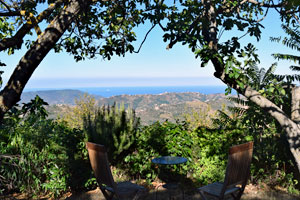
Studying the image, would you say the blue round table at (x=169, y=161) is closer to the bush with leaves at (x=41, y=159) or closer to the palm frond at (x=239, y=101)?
the bush with leaves at (x=41, y=159)

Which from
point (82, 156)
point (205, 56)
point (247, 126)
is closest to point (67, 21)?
point (205, 56)

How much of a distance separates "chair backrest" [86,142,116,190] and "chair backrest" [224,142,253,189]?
1.59 metres

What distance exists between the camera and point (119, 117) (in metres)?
6.41

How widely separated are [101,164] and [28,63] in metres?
1.69

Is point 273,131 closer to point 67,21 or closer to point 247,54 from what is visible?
point 247,54

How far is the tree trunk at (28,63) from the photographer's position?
3346mm

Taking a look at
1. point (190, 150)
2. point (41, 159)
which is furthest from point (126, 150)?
point (41, 159)

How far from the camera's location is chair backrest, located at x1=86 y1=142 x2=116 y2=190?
156 inches

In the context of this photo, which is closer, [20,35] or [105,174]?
[20,35]

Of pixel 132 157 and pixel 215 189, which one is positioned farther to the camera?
pixel 132 157

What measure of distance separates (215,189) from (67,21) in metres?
3.12

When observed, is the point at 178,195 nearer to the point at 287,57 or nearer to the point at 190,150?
the point at 190,150

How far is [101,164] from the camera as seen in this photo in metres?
4.07

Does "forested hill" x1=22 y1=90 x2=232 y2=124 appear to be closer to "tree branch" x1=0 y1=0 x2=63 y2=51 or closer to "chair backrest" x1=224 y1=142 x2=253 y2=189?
"tree branch" x1=0 y1=0 x2=63 y2=51
